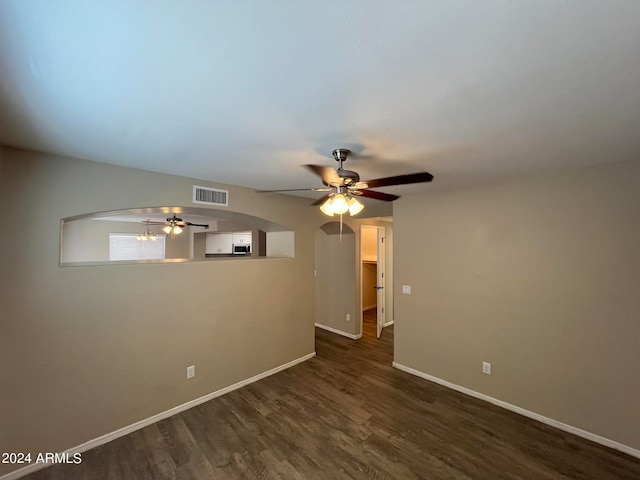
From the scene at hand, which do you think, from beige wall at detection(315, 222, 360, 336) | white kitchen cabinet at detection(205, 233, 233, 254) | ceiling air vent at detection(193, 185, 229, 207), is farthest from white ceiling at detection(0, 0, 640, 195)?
white kitchen cabinet at detection(205, 233, 233, 254)

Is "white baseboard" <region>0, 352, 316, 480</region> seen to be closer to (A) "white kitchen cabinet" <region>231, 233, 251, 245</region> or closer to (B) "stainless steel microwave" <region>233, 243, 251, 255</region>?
(B) "stainless steel microwave" <region>233, 243, 251, 255</region>

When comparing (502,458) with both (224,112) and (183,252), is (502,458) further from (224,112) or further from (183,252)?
(183,252)

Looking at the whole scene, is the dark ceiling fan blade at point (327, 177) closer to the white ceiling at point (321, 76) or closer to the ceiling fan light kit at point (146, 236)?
the white ceiling at point (321, 76)

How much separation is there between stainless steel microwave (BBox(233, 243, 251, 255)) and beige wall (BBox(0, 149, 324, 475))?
4.26 m

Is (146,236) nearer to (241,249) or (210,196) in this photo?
(241,249)

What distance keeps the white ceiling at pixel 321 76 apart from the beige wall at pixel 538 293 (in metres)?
0.63

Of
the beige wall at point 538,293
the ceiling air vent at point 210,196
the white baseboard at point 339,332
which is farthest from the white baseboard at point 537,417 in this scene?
the ceiling air vent at point 210,196

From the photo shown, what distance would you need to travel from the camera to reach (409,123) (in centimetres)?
153

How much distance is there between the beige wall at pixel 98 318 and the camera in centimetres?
198

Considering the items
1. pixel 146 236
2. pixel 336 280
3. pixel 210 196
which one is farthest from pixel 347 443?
pixel 146 236

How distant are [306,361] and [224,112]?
3538 mm

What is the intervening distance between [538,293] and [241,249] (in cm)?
658

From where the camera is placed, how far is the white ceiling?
2.75 ft

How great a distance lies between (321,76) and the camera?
1126 mm
